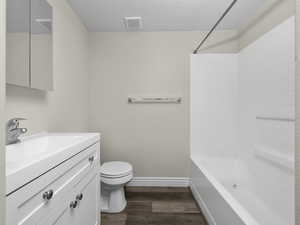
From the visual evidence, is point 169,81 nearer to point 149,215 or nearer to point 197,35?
point 197,35

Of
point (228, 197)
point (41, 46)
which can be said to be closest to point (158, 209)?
point (228, 197)

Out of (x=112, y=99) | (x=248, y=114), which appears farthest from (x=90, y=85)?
(x=248, y=114)

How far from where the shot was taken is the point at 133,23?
2281mm

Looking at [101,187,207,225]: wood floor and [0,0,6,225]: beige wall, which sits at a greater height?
[0,0,6,225]: beige wall

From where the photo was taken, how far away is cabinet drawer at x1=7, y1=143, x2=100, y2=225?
596mm

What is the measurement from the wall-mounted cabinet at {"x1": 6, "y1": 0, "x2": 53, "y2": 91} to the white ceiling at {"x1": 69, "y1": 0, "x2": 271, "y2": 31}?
677mm

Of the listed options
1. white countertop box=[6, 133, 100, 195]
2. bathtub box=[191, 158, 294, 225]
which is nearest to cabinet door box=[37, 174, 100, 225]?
white countertop box=[6, 133, 100, 195]

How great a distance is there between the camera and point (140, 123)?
2.56 m

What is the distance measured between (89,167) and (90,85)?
60.4 inches

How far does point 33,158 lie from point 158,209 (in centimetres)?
164

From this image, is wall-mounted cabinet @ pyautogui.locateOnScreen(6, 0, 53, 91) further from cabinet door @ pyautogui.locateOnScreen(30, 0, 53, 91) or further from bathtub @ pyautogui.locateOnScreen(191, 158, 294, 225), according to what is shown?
bathtub @ pyautogui.locateOnScreen(191, 158, 294, 225)

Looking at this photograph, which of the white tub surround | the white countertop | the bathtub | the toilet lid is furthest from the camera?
the toilet lid

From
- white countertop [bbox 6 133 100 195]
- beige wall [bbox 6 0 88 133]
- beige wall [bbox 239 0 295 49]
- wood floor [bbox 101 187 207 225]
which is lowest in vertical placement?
wood floor [bbox 101 187 207 225]

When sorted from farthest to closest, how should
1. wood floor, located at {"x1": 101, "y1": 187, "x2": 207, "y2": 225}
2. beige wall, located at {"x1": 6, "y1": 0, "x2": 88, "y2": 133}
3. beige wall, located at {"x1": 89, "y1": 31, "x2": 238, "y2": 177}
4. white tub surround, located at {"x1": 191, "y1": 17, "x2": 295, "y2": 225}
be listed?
beige wall, located at {"x1": 89, "y1": 31, "x2": 238, "y2": 177} < wood floor, located at {"x1": 101, "y1": 187, "x2": 207, "y2": 225} < white tub surround, located at {"x1": 191, "y1": 17, "x2": 295, "y2": 225} < beige wall, located at {"x1": 6, "y1": 0, "x2": 88, "y2": 133}
